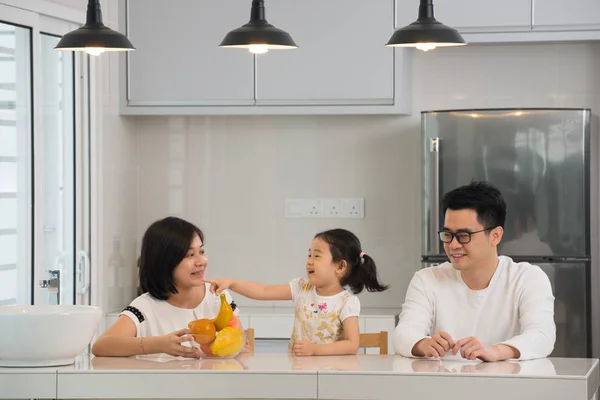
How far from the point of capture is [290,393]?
2197mm

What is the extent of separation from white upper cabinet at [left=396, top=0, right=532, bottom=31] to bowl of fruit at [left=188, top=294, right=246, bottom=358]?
2231 mm

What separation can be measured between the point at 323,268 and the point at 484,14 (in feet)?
5.75

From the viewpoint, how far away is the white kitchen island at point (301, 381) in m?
2.15

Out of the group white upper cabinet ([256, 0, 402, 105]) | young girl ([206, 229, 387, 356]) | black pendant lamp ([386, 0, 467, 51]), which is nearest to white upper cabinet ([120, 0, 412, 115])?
white upper cabinet ([256, 0, 402, 105])

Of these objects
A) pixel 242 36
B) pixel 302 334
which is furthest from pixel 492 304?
pixel 242 36

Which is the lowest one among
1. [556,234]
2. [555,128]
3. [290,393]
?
[290,393]

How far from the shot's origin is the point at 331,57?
434cm

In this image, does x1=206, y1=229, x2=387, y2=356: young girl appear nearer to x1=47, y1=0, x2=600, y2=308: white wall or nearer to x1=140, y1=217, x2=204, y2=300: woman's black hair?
x1=140, y1=217, x2=204, y2=300: woman's black hair

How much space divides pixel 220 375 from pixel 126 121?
2643 millimetres

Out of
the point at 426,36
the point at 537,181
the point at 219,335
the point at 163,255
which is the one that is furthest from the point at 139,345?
the point at 537,181

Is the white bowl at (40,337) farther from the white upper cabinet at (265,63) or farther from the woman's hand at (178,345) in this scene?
the white upper cabinet at (265,63)

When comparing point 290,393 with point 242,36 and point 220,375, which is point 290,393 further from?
point 242,36

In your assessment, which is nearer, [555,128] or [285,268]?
[555,128]

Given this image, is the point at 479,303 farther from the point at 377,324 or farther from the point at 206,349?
the point at 377,324
